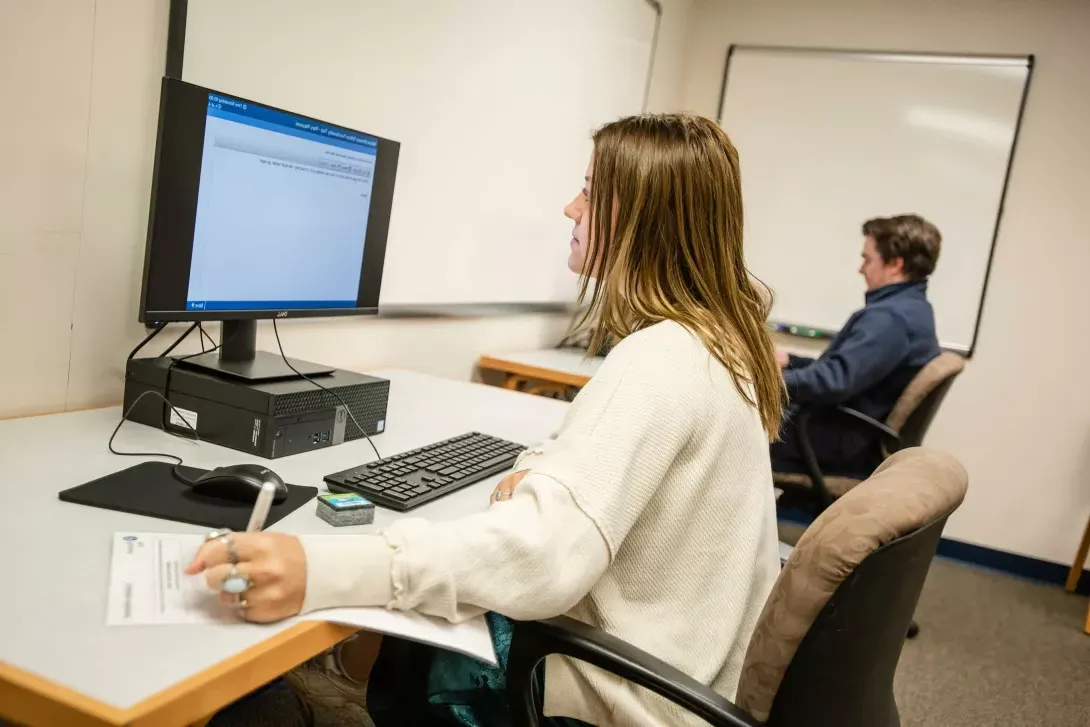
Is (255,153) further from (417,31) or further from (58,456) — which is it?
(417,31)

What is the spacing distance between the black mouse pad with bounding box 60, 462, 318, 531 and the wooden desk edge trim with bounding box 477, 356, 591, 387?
4.81 feet

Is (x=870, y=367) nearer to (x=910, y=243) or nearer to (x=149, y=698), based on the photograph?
(x=910, y=243)

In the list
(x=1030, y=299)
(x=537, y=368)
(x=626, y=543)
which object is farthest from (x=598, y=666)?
(x=1030, y=299)

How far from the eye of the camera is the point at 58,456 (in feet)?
3.70

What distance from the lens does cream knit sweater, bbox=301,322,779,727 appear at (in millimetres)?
827

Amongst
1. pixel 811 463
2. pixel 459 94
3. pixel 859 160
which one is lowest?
pixel 811 463

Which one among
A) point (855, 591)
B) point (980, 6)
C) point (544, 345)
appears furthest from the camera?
point (980, 6)

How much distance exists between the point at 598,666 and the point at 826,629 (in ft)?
0.78

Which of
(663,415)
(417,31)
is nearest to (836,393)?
(417,31)

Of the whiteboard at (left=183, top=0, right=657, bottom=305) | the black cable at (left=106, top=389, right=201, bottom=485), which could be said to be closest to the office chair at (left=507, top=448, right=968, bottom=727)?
the black cable at (left=106, top=389, right=201, bottom=485)

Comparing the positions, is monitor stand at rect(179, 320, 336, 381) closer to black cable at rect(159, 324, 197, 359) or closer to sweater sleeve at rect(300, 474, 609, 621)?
black cable at rect(159, 324, 197, 359)

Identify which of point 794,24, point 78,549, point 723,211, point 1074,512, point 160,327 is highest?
point 794,24

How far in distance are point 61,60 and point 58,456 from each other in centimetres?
60

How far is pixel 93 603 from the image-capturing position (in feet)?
2.49
